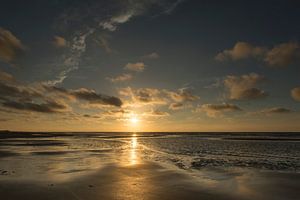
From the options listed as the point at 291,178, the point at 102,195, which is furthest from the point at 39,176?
the point at 291,178

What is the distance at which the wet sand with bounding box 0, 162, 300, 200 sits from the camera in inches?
536

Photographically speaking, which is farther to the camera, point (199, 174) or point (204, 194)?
point (199, 174)

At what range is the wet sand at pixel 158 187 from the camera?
13617mm

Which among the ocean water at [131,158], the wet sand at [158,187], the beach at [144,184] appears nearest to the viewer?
the wet sand at [158,187]

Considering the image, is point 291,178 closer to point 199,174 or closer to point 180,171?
point 199,174

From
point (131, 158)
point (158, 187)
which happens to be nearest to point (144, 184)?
point (158, 187)

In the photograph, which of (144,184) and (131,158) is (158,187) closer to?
(144,184)

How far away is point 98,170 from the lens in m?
Result: 22.1

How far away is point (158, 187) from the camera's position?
15.6m

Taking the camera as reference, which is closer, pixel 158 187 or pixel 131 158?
pixel 158 187

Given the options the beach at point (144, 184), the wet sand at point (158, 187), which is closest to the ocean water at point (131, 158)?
the beach at point (144, 184)

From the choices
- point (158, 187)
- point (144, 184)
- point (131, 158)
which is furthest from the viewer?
point (131, 158)

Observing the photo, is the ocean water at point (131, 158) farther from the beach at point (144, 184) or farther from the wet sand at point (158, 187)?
the wet sand at point (158, 187)

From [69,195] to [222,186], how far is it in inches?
321
